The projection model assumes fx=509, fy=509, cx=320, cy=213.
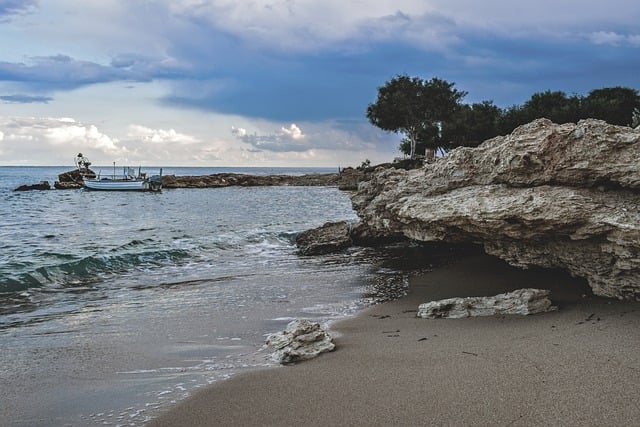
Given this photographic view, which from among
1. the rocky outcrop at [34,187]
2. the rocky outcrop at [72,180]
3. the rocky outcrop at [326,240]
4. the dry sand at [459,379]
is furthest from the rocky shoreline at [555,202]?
the rocky outcrop at [72,180]

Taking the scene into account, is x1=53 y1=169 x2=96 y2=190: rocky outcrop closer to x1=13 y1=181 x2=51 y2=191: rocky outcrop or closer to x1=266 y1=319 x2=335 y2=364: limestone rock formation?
x1=13 y1=181 x2=51 y2=191: rocky outcrop

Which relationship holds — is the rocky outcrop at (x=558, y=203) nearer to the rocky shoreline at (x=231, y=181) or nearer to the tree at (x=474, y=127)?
the tree at (x=474, y=127)

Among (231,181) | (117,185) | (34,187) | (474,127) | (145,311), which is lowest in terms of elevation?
(145,311)

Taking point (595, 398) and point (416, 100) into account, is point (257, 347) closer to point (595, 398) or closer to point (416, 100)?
point (595, 398)

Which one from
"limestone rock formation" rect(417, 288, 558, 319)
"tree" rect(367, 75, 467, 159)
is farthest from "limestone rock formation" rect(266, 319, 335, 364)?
"tree" rect(367, 75, 467, 159)

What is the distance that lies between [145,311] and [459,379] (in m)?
6.01

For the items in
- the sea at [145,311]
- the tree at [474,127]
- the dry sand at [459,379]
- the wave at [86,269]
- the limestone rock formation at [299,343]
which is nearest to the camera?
the dry sand at [459,379]

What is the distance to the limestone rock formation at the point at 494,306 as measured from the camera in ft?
22.4

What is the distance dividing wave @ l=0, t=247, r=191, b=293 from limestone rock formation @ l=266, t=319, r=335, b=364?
7.39 m

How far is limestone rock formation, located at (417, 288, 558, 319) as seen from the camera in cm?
683

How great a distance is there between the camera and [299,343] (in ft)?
19.5

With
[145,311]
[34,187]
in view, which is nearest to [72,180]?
[34,187]

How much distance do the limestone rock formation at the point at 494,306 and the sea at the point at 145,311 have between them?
1.61 m

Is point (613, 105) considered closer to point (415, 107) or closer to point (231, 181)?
point (415, 107)
